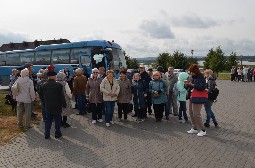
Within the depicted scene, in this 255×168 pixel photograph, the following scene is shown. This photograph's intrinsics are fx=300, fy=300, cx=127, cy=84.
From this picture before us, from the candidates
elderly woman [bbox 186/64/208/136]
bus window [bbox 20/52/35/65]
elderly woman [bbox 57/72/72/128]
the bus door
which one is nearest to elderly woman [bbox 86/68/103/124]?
elderly woman [bbox 57/72/72/128]

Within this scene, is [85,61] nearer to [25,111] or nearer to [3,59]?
[25,111]

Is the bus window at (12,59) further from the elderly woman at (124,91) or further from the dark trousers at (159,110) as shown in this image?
the dark trousers at (159,110)

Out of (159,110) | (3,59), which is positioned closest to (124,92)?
(159,110)

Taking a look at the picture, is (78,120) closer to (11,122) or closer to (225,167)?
(11,122)

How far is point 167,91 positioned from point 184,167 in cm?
450

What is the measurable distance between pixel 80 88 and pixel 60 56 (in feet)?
31.1

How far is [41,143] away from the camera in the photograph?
805cm

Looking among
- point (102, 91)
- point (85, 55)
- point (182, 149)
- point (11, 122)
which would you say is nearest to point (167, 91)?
point (102, 91)

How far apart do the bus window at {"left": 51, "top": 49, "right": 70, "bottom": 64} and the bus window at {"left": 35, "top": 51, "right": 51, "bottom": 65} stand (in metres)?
0.53

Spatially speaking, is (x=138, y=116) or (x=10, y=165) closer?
(x=10, y=165)

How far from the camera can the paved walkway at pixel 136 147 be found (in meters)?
6.35

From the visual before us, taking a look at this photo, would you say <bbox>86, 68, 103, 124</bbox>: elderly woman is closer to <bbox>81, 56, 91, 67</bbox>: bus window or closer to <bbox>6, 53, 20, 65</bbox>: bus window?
<bbox>81, 56, 91, 67</bbox>: bus window

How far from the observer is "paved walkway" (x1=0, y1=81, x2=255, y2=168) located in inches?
250

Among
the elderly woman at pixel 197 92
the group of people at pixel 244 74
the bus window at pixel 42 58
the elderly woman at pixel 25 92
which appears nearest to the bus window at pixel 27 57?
the bus window at pixel 42 58
